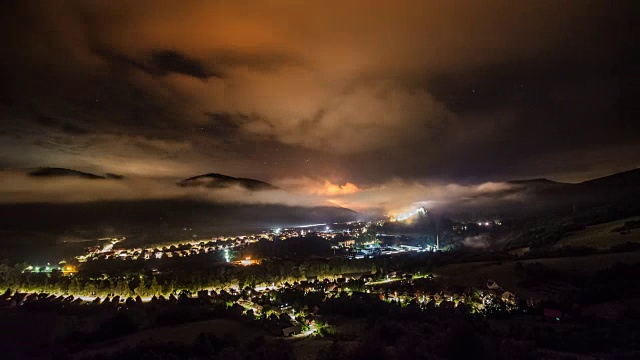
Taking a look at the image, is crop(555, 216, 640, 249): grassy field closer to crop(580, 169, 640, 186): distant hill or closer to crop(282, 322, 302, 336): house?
crop(282, 322, 302, 336): house

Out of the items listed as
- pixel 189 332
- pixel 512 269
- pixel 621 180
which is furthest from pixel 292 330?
pixel 621 180

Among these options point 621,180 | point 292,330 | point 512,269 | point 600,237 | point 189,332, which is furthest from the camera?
point 621,180

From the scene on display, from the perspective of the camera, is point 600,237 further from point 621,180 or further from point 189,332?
point 621,180

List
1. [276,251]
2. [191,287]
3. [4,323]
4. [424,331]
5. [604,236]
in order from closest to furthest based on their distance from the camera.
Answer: [424,331], [4,323], [191,287], [604,236], [276,251]

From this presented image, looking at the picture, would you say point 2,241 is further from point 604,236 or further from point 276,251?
point 604,236

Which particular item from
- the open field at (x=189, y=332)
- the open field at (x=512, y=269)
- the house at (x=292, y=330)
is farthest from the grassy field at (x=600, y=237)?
the open field at (x=189, y=332)

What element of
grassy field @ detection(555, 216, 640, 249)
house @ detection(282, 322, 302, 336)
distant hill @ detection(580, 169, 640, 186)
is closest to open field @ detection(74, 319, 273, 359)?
house @ detection(282, 322, 302, 336)

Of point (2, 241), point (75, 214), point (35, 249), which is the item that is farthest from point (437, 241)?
point (75, 214)
